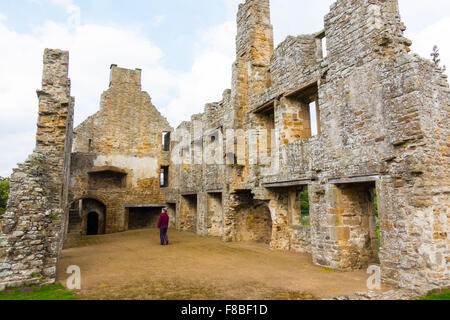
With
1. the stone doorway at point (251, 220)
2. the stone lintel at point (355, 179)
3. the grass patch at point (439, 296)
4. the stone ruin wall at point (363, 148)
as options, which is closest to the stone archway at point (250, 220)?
the stone doorway at point (251, 220)

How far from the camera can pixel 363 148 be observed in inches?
267

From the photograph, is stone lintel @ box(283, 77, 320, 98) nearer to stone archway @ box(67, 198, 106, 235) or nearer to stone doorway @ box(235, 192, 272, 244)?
stone doorway @ box(235, 192, 272, 244)

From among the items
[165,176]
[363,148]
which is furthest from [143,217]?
[363,148]

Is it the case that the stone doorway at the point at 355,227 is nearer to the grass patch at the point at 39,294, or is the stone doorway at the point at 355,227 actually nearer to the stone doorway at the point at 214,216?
the grass patch at the point at 39,294

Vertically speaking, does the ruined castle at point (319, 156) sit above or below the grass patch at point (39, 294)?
above

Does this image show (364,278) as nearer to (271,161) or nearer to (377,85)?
(377,85)

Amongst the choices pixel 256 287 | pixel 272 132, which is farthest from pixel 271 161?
pixel 256 287

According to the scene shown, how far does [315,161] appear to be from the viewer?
8.20 metres

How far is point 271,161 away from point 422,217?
5557mm

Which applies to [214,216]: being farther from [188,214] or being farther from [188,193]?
[188,214]

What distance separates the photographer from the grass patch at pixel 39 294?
5.06 meters

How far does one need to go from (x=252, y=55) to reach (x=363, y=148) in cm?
712

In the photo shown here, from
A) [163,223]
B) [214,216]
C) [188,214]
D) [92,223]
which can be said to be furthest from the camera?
[92,223]

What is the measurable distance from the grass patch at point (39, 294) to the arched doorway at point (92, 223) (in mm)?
15231
